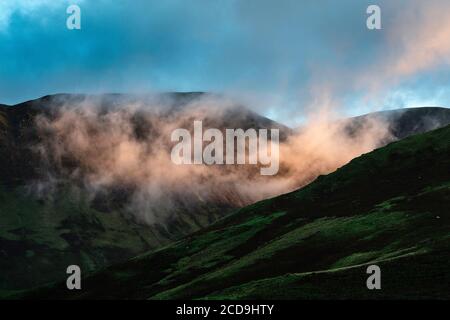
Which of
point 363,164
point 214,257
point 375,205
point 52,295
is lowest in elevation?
point 52,295

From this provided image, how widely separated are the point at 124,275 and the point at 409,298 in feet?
347

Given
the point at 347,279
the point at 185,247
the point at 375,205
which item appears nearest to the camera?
the point at 347,279

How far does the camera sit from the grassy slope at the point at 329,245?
68.0 metres

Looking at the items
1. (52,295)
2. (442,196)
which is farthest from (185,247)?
(442,196)

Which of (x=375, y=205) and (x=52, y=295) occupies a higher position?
(x=375, y=205)

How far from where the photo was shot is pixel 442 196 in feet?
373

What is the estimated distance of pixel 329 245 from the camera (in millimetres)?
103125

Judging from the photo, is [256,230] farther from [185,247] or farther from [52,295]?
[52,295]

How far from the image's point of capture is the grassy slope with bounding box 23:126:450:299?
223 feet

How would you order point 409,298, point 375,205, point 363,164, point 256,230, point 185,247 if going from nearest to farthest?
point 409,298 → point 375,205 → point 256,230 → point 185,247 → point 363,164
